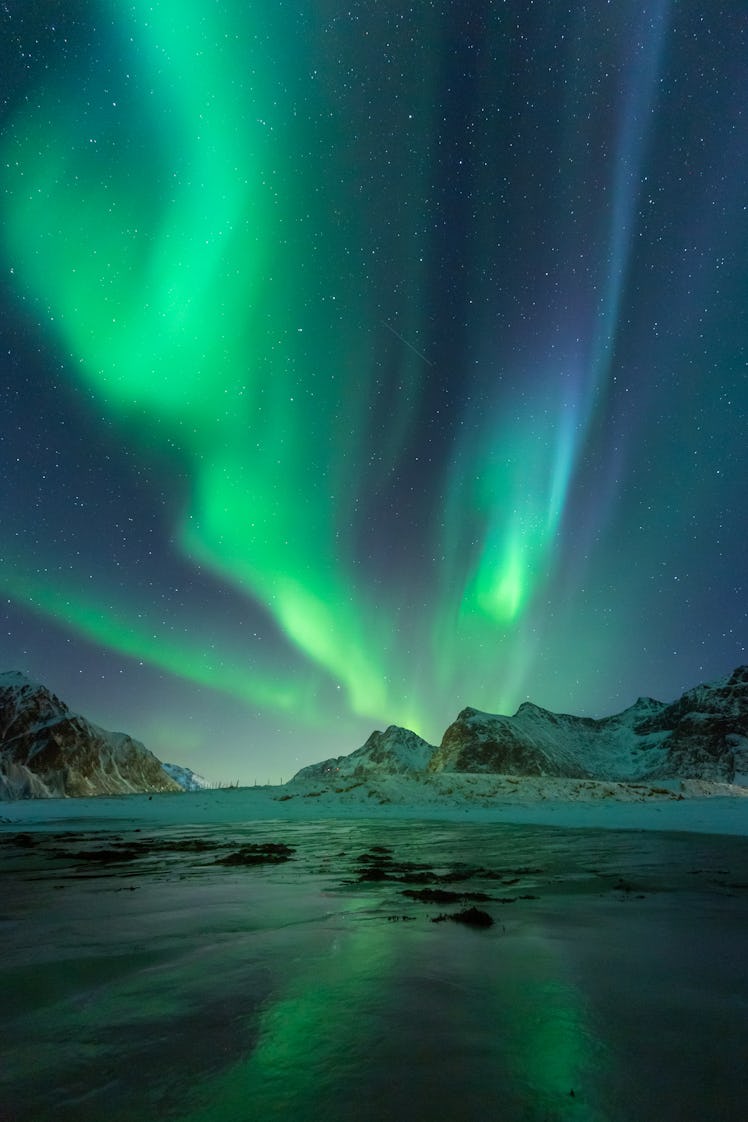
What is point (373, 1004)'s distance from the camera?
11.1 feet

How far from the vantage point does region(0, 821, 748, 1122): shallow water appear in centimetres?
228

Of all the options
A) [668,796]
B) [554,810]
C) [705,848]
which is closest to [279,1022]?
[705,848]

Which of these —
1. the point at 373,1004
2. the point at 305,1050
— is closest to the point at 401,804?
the point at 373,1004

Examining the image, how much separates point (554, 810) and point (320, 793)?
16713 mm

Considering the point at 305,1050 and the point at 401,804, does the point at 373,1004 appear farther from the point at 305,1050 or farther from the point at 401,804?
the point at 401,804

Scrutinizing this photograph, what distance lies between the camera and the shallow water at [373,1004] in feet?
7.48

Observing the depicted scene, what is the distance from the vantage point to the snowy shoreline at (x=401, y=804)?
91.7ft

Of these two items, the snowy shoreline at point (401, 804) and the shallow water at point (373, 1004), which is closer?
the shallow water at point (373, 1004)

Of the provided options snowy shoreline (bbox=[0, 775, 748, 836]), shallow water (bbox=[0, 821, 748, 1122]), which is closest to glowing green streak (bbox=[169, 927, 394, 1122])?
shallow water (bbox=[0, 821, 748, 1122])

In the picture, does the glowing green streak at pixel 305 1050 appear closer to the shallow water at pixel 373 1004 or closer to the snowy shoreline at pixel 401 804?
the shallow water at pixel 373 1004

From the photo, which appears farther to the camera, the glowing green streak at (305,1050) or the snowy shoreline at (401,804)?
A: the snowy shoreline at (401,804)

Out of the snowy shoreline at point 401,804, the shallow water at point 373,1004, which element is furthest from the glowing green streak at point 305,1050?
the snowy shoreline at point 401,804

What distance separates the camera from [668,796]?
3866cm

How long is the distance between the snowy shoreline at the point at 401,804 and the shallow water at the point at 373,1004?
20713mm
